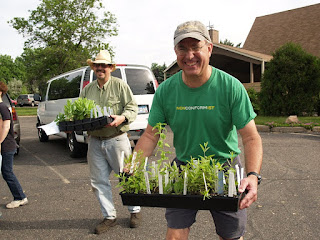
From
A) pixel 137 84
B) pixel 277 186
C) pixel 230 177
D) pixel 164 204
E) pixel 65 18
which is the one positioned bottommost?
pixel 277 186

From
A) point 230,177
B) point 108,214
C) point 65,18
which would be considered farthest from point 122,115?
point 65,18

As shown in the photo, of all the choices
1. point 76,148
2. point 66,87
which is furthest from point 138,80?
point 76,148

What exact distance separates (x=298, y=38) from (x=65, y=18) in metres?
21.0

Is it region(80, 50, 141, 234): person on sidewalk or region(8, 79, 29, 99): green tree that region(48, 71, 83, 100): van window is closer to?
region(80, 50, 141, 234): person on sidewalk

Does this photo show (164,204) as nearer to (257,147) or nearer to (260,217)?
(257,147)

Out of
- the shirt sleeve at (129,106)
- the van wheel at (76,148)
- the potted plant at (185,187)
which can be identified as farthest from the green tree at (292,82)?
the potted plant at (185,187)

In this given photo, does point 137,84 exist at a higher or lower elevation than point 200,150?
higher

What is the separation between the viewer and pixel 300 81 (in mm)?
15867

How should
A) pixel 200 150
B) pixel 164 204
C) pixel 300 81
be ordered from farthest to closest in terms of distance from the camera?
pixel 300 81 → pixel 200 150 → pixel 164 204

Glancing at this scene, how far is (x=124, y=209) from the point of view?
15.6 feet

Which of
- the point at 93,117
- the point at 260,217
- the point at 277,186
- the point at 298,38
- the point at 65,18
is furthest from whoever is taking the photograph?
the point at 65,18

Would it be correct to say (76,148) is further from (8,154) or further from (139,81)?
(8,154)

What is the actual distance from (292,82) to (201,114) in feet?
50.2

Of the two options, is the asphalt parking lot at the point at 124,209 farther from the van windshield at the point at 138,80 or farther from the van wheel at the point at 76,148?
the van windshield at the point at 138,80
